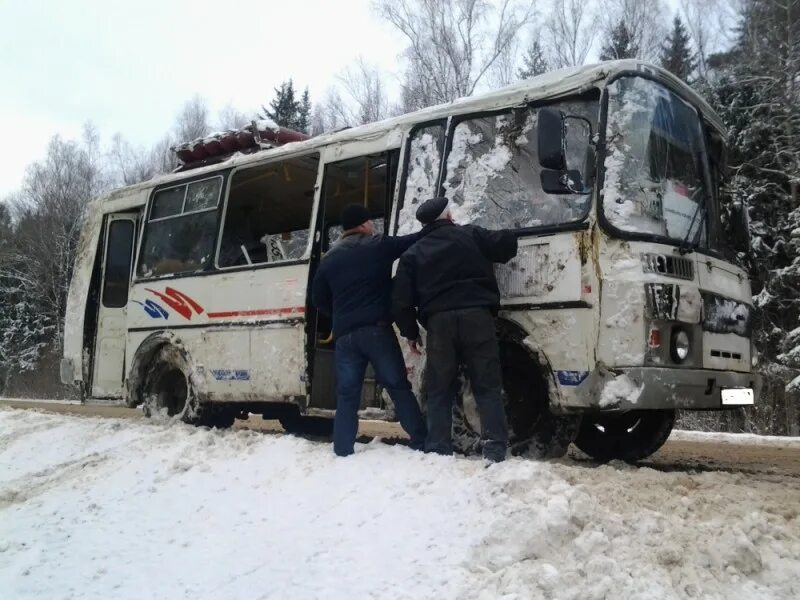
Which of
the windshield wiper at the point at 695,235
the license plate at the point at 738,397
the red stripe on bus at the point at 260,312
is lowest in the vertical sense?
the license plate at the point at 738,397

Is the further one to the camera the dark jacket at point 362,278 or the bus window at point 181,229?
the bus window at point 181,229

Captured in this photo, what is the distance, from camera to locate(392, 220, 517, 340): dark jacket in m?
4.96

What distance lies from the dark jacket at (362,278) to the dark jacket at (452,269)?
36cm

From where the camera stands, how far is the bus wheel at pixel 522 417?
17.4ft

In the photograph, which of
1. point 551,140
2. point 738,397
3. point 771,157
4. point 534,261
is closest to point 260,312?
point 534,261

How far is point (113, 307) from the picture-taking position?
9.30 m

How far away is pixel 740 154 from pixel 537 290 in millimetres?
17640

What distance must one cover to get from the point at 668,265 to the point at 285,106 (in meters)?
41.0

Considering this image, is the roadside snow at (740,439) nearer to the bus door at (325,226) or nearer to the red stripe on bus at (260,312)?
the bus door at (325,226)

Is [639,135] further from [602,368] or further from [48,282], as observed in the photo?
[48,282]

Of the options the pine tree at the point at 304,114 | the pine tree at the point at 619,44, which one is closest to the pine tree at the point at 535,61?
the pine tree at the point at 619,44

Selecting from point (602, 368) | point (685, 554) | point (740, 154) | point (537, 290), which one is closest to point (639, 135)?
point (537, 290)

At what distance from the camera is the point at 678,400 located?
4.86 meters

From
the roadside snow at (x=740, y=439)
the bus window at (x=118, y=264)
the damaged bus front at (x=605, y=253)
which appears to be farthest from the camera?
the roadside snow at (x=740, y=439)
